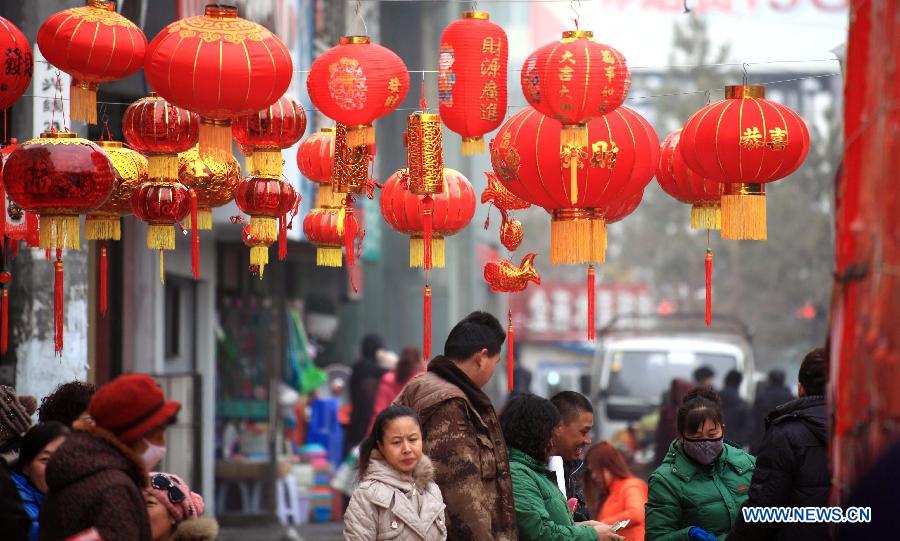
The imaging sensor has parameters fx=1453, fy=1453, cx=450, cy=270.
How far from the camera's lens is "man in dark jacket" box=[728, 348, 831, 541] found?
628 cm

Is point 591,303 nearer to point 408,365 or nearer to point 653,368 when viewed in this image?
point 408,365

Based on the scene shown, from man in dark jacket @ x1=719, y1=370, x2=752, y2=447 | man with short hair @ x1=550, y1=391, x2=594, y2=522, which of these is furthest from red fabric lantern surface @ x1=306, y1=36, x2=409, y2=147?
man in dark jacket @ x1=719, y1=370, x2=752, y2=447

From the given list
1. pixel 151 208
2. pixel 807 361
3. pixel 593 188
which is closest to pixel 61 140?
pixel 151 208

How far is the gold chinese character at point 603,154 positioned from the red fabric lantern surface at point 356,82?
47.4 inches

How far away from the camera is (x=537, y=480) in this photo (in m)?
6.98

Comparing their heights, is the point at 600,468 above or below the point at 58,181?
below

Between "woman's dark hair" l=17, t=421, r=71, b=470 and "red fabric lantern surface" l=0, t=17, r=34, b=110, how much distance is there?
2.30 metres

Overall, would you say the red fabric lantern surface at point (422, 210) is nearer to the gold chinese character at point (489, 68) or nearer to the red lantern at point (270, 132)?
the red lantern at point (270, 132)

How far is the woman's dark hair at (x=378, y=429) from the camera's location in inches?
248

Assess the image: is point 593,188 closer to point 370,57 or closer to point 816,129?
point 370,57

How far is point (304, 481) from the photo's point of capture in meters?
18.5

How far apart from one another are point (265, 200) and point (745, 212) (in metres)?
3.07

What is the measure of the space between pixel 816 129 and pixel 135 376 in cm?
5610

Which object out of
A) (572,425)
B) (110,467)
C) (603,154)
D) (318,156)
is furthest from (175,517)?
(318,156)
